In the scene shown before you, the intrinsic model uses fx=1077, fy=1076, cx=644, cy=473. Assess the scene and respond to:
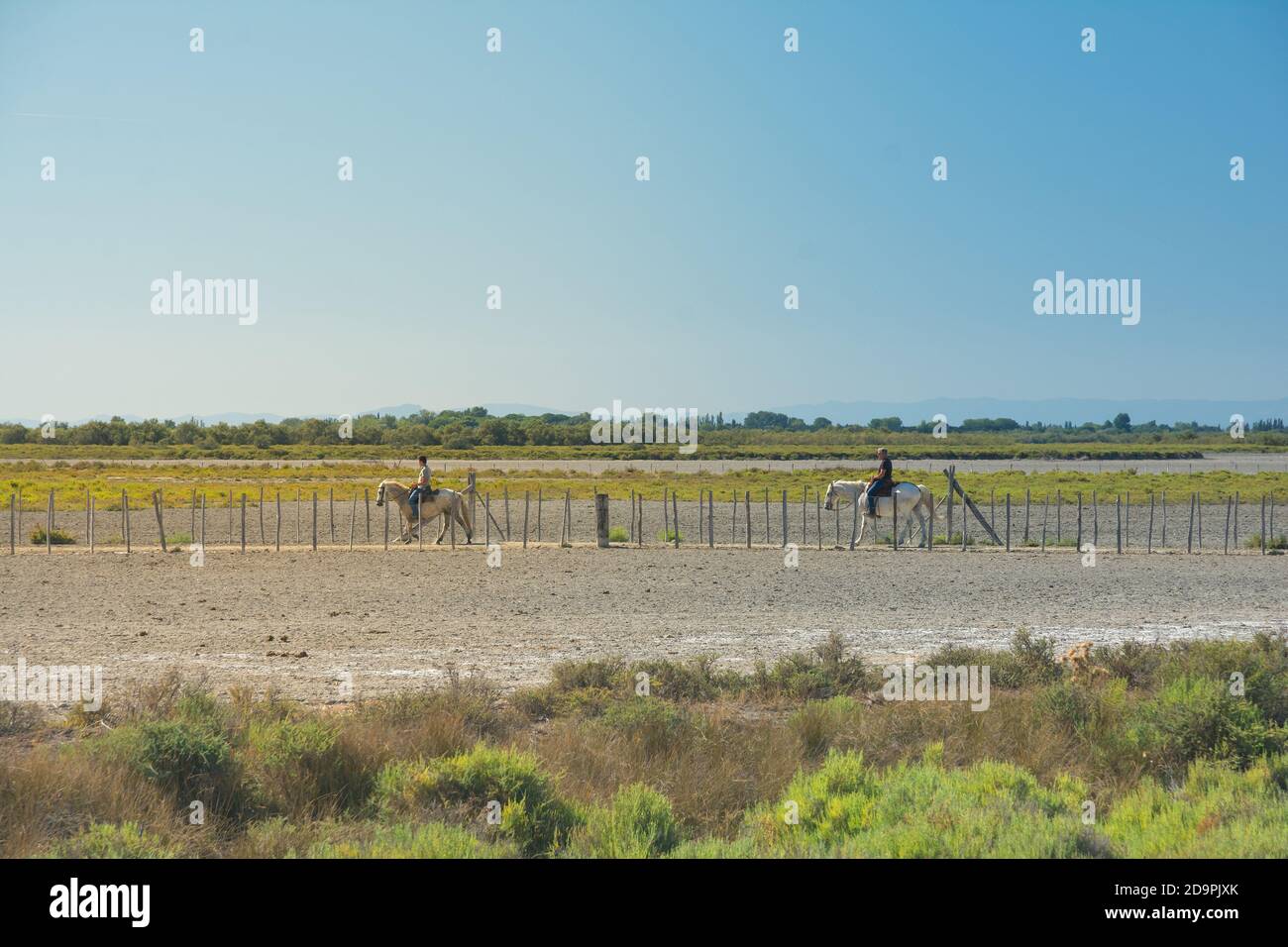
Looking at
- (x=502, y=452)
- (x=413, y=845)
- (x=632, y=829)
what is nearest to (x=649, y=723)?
(x=632, y=829)

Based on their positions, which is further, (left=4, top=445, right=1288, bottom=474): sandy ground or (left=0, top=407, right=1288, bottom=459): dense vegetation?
(left=0, top=407, right=1288, bottom=459): dense vegetation

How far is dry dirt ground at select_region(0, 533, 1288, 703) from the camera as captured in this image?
1283cm

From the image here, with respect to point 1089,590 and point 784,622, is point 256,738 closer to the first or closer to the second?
point 784,622

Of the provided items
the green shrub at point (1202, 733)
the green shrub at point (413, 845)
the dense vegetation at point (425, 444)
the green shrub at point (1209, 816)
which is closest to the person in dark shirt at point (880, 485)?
the green shrub at point (1202, 733)

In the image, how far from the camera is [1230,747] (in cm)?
820

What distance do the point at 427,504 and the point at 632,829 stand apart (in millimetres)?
19915

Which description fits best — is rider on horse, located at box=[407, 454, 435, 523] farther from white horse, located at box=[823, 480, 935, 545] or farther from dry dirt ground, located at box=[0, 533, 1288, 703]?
white horse, located at box=[823, 480, 935, 545]

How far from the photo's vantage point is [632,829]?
6.50m

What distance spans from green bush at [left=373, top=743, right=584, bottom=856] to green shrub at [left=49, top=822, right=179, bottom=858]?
4.68ft

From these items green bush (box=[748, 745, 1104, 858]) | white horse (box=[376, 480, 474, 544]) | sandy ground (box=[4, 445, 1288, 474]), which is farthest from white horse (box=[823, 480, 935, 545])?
sandy ground (box=[4, 445, 1288, 474])

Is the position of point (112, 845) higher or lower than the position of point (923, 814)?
higher

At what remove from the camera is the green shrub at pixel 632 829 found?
6.35 meters

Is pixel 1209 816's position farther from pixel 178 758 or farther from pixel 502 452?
pixel 502 452
